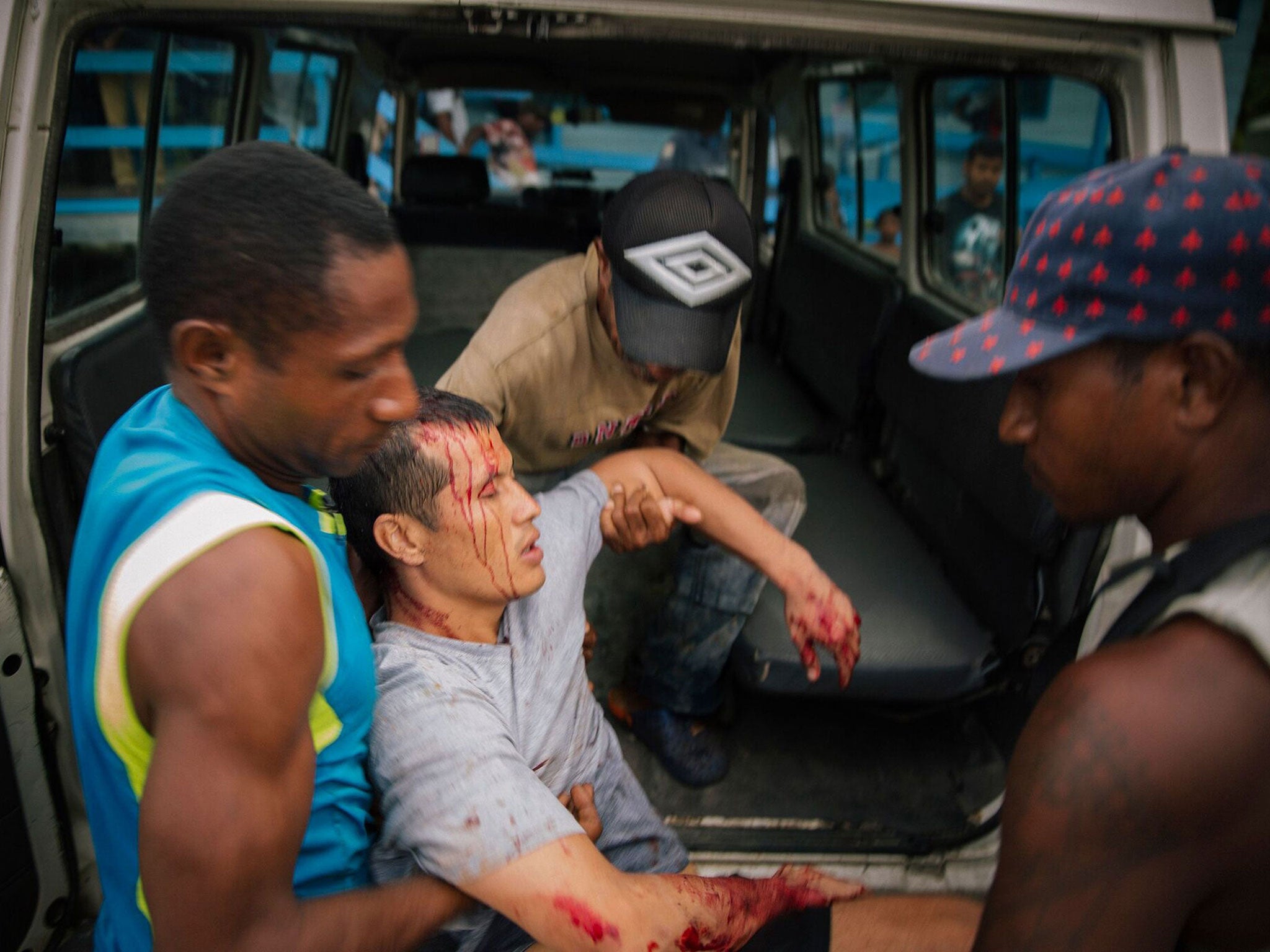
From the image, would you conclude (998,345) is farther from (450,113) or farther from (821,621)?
(450,113)

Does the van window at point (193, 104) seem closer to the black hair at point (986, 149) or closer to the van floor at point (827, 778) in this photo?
the van floor at point (827, 778)

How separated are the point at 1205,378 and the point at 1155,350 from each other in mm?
64

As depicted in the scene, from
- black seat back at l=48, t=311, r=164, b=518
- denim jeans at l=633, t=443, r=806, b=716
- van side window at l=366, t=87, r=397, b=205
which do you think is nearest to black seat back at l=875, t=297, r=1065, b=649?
denim jeans at l=633, t=443, r=806, b=716

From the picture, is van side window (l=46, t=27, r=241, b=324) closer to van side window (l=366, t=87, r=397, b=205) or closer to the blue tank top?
the blue tank top

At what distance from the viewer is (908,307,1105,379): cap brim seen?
1.08 meters

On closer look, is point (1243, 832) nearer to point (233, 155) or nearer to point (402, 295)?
point (402, 295)

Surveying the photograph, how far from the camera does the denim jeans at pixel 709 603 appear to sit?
2475 mm

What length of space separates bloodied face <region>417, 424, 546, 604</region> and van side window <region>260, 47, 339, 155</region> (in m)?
2.72

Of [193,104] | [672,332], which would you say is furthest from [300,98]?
[672,332]

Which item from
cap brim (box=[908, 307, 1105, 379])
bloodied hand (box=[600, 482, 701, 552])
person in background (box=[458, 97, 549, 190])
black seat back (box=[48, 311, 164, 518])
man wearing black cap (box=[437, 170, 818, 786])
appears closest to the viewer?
cap brim (box=[908, 307, 1105, 379])

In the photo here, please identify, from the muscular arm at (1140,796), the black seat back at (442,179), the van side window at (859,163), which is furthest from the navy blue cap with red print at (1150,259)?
the black seat back at (442,179)

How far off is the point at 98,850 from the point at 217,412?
2.20ft

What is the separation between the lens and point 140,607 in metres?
0.89

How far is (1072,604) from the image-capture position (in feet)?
7.00
